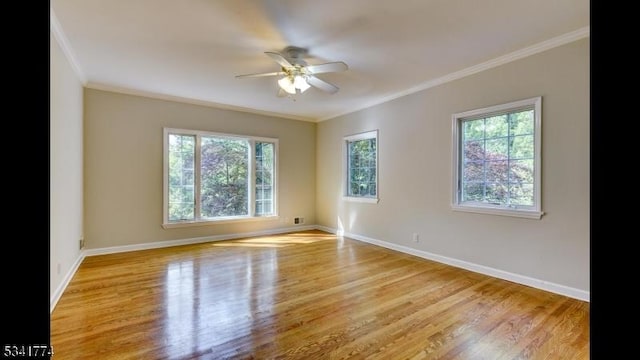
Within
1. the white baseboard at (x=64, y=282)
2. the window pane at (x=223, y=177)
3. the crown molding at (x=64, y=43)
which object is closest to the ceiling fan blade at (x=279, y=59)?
the crown molding at (x=64, y=43)

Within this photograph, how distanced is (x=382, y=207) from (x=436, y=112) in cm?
177

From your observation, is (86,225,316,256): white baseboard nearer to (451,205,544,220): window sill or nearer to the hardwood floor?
the hardwood floor

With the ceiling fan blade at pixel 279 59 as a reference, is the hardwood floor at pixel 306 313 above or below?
below

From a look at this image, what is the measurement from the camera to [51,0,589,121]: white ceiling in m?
2.43

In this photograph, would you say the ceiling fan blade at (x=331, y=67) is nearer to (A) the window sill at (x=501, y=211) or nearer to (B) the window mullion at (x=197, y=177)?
(A) the window sill at (x=501, y=211)

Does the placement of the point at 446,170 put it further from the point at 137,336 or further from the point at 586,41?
the point at 137,336

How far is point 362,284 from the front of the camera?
130 inches

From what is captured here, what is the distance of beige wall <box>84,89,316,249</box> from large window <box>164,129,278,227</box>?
0.15 metres

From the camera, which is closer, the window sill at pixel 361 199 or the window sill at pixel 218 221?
the window sill at pixel 218 221

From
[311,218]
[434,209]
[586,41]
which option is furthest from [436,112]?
[311,218]

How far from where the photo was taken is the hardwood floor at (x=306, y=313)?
208cm

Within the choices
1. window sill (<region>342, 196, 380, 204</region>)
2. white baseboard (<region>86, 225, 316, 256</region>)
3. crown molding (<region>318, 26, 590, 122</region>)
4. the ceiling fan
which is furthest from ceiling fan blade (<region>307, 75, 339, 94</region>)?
white baseboard (<region>86, 225, 316, 256</region>)

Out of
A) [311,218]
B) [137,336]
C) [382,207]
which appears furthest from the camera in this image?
[311,218]
